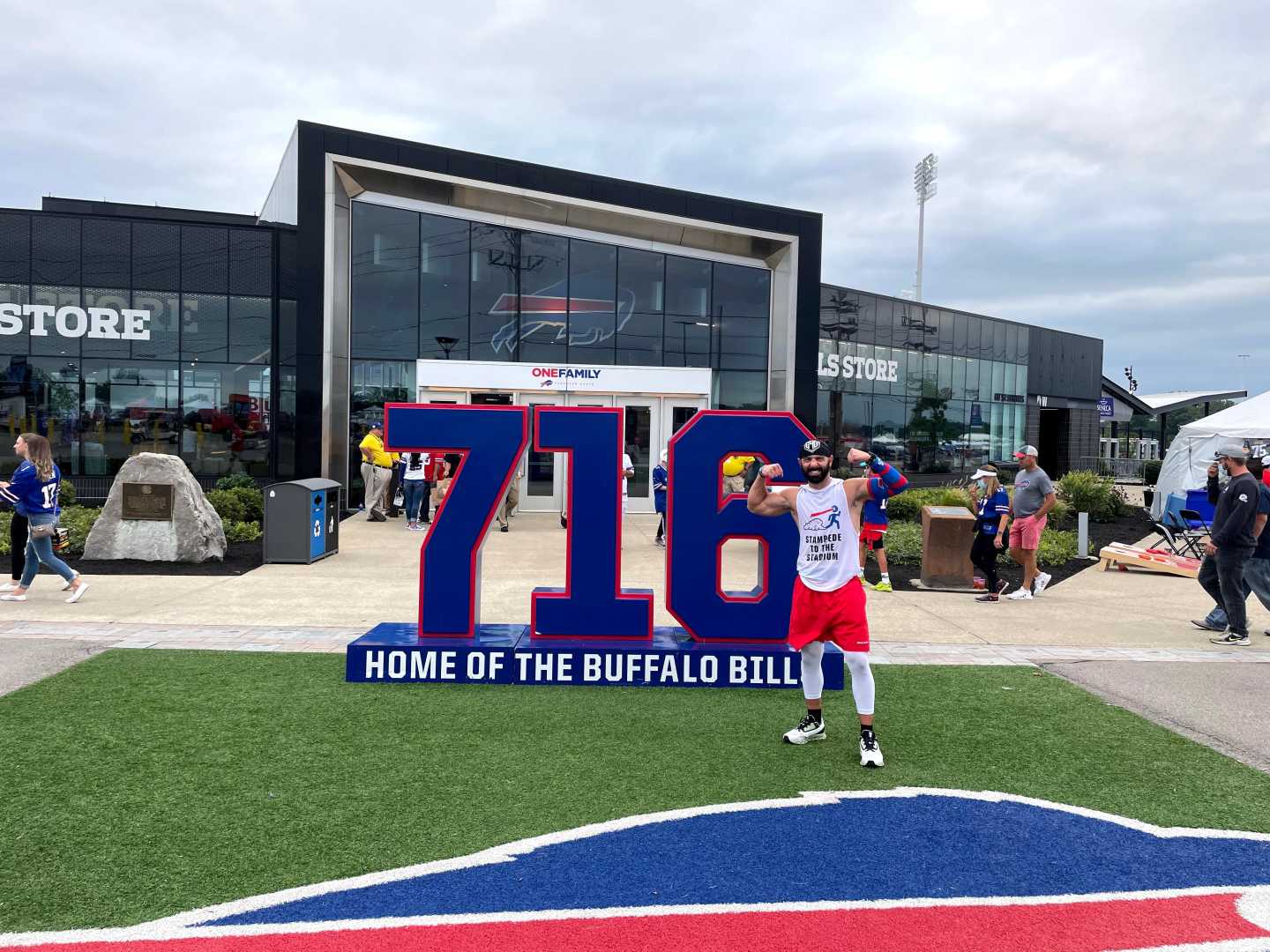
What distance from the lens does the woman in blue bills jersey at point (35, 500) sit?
8898 millimetres

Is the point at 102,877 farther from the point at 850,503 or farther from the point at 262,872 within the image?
the point at 850,503

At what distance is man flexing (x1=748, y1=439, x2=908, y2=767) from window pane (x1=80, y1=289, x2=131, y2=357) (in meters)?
17.6

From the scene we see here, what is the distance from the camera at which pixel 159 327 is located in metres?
18.7

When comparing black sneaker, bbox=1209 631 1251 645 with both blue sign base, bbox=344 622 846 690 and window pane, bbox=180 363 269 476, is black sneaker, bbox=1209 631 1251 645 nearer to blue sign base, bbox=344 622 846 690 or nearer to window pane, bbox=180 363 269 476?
blue sign base, bbox=344 622 846 690

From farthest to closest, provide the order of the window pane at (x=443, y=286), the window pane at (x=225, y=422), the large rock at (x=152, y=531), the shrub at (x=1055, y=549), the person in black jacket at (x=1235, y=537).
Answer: the window pane at (x=443, y=286) < the window pane at (x=225, y=422) < the shrub at (x=1055, y=549) < the large rock at (x=152, y=531) < the person in black jacket at (x=1235, y=537)

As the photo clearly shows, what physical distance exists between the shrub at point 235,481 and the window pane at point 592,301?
24.0ft

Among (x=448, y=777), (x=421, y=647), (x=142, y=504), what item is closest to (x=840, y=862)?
(x=448, y=777)

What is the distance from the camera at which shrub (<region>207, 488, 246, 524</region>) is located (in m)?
15.5

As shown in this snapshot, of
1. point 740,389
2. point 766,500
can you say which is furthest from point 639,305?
point 766,500

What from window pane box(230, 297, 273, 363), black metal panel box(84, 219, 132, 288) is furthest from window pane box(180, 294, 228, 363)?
black metal panel box(84, 219, 132, 288)

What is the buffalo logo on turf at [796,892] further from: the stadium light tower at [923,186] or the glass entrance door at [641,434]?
the stadium light tower at [923,186]

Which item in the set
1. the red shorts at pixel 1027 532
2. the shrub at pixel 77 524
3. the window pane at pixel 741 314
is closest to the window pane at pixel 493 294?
the window pane at pixel 741 314

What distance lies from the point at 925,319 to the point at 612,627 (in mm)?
28739

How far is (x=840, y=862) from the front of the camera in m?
3.91
